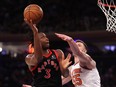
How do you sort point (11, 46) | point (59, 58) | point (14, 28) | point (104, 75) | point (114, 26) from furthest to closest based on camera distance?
point (11, 46) < point (14, 28) < point (104, 75) < point (114, 26) < point (59, 58)

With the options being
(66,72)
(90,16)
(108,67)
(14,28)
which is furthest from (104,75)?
(66,72)

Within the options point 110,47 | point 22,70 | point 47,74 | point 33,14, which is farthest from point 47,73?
point 110,47

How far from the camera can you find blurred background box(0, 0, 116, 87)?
1098cm

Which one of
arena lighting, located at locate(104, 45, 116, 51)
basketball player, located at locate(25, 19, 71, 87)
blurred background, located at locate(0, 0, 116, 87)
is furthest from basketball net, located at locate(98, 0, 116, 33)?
arena lighting, located at locate(104, 45, 116, 51)

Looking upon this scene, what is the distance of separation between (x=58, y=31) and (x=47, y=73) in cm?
745

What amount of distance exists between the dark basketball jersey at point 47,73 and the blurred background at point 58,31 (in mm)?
5988

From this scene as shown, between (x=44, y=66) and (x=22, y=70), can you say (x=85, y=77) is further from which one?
(x=22, y=70)

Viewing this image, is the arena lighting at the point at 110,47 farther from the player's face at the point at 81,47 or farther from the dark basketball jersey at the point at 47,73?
the dark basketball jersey at the point at 47,73

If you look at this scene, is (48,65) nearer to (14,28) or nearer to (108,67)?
(108,67)

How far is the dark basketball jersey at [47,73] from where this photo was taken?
416cm

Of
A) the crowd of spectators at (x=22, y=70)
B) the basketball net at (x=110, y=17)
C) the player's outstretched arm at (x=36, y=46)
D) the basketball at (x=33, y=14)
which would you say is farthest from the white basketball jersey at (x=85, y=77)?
the crowd of spectators at (x=22, y=70)

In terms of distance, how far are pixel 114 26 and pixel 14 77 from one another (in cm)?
640

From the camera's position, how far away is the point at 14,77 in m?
11.1

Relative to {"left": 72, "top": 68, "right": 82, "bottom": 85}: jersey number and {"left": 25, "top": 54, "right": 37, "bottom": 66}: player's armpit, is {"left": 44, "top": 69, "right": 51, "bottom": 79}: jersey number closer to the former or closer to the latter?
{"left": 25, "top": 54, "right": 37, "bottom": 66}: player's armpit
